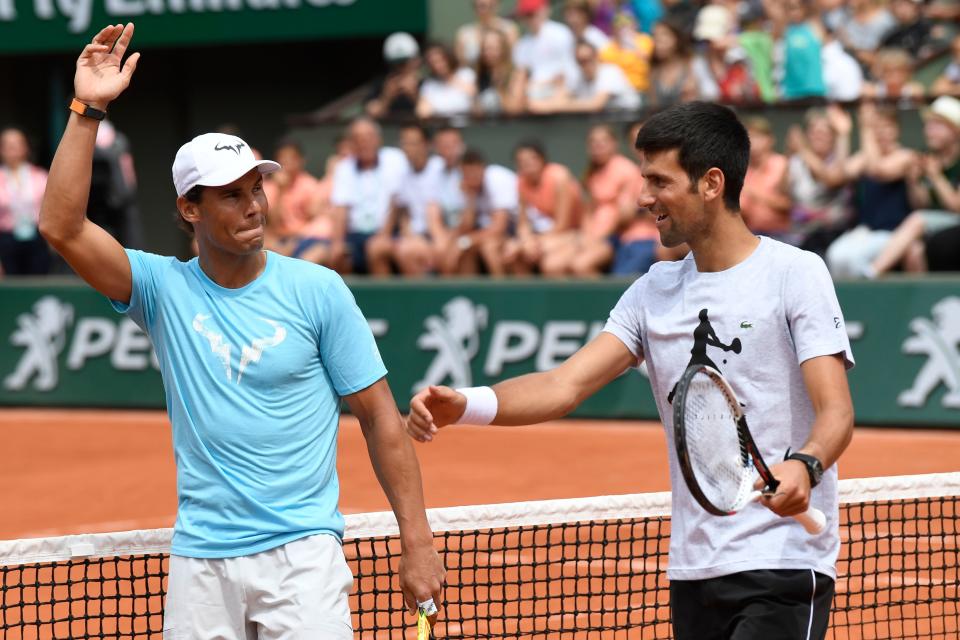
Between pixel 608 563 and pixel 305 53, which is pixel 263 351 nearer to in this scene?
pixel 608 563

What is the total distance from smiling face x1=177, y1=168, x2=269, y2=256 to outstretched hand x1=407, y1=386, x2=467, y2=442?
623 mm

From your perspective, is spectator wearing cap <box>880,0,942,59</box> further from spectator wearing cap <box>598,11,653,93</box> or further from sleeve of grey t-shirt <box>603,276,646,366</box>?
sleeve of grey t-shirt <box>603,276,646,366</box>

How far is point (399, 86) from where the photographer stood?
16438mm

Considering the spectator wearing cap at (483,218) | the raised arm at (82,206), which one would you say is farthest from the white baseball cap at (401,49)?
the raised arm at (82,206)

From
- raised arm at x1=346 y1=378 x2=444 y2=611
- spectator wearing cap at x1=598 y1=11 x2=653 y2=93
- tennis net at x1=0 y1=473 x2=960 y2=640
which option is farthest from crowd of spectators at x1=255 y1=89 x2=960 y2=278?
raised arm at x1=346 y1=378 x2=444 y2=611

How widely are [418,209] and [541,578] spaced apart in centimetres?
675

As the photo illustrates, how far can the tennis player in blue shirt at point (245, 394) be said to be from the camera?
3809 mm

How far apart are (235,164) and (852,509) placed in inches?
227

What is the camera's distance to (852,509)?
345 inches

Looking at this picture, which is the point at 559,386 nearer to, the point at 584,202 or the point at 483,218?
the point at 584,202

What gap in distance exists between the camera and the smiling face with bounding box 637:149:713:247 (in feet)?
12.3

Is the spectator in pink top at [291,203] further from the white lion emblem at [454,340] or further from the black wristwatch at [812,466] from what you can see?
the black wristwatch at [812,466]

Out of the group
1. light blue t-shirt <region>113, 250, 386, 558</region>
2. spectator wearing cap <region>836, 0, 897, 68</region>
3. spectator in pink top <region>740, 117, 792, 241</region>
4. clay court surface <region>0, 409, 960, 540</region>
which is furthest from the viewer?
spectator wearing cap <region>836, 0, 897, 68</region>

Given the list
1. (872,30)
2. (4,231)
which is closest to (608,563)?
(872,30)
